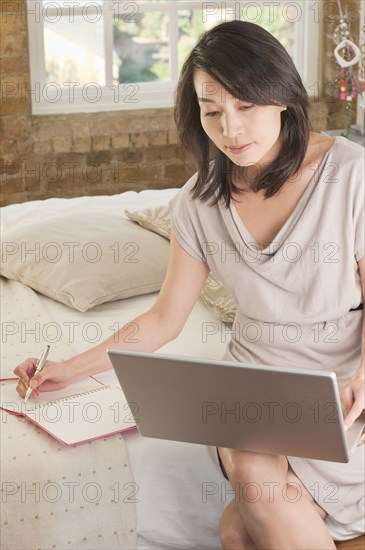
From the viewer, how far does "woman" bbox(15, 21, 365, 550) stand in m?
1.69

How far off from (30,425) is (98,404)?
152mm

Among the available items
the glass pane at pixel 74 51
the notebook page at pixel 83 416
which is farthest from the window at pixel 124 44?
the notebook page at pixel 83 416

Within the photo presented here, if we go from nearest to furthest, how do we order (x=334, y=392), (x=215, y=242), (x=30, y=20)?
1. (x=334, y=392)
2. (x=215, y=242)
3. (x=30, y=20)

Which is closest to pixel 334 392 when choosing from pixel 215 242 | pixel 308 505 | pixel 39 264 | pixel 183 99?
pixel 308 505

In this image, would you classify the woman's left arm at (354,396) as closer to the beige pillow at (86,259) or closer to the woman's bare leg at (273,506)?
the woman's bare leg at (273,506)

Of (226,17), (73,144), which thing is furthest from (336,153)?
(226,17)

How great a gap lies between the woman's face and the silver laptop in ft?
1.61

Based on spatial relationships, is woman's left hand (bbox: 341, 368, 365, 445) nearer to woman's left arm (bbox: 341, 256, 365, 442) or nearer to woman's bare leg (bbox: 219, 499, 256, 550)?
woman's left arm (bbox: 341, 256, 365, 442)

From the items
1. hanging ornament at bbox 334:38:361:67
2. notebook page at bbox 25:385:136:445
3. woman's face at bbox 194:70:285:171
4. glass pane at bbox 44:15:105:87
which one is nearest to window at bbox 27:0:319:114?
glass pane at bbox 44:15:105:87

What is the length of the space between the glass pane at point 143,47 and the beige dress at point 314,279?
348 centimetres

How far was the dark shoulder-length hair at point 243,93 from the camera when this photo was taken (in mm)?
1711

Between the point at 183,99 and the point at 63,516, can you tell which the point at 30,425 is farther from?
the point at 183,99

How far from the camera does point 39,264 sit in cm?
286

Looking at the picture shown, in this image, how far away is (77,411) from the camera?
199 centimetres
